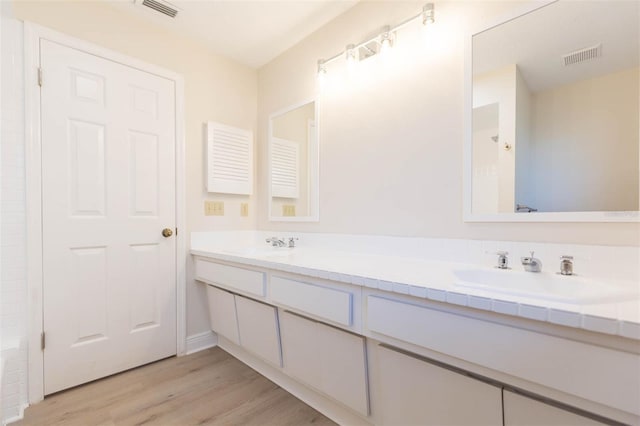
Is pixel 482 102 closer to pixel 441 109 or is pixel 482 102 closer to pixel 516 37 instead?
pixel 441 109

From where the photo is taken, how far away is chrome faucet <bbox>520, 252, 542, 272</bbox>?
1.14 metres

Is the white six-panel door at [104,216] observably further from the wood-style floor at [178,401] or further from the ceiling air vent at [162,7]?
the ceiling air vent at [162,7]

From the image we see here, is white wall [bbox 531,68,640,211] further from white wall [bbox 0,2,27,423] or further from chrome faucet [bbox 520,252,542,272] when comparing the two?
white wall [bbox 0,2,27,423]

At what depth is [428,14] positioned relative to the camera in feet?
4.75

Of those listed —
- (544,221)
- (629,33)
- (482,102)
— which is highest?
(629,33)

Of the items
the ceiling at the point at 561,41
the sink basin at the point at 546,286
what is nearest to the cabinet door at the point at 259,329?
the sink basin at the point at 546,286

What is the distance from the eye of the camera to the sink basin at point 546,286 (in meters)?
0.88

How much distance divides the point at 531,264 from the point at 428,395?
2.08 feet

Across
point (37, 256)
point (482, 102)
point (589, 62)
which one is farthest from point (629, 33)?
point (37, 256)

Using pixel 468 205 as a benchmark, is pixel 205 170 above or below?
above

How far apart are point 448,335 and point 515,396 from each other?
0.22 meters

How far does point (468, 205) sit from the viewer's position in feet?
4.52

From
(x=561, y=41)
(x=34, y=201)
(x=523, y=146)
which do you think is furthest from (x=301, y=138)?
(x=34, y=201)

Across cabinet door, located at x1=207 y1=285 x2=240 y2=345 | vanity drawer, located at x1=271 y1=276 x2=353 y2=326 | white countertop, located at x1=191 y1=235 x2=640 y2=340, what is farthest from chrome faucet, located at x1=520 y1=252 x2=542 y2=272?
cabinet door, located at x1=207 y1=285 x2=240 y2=345
